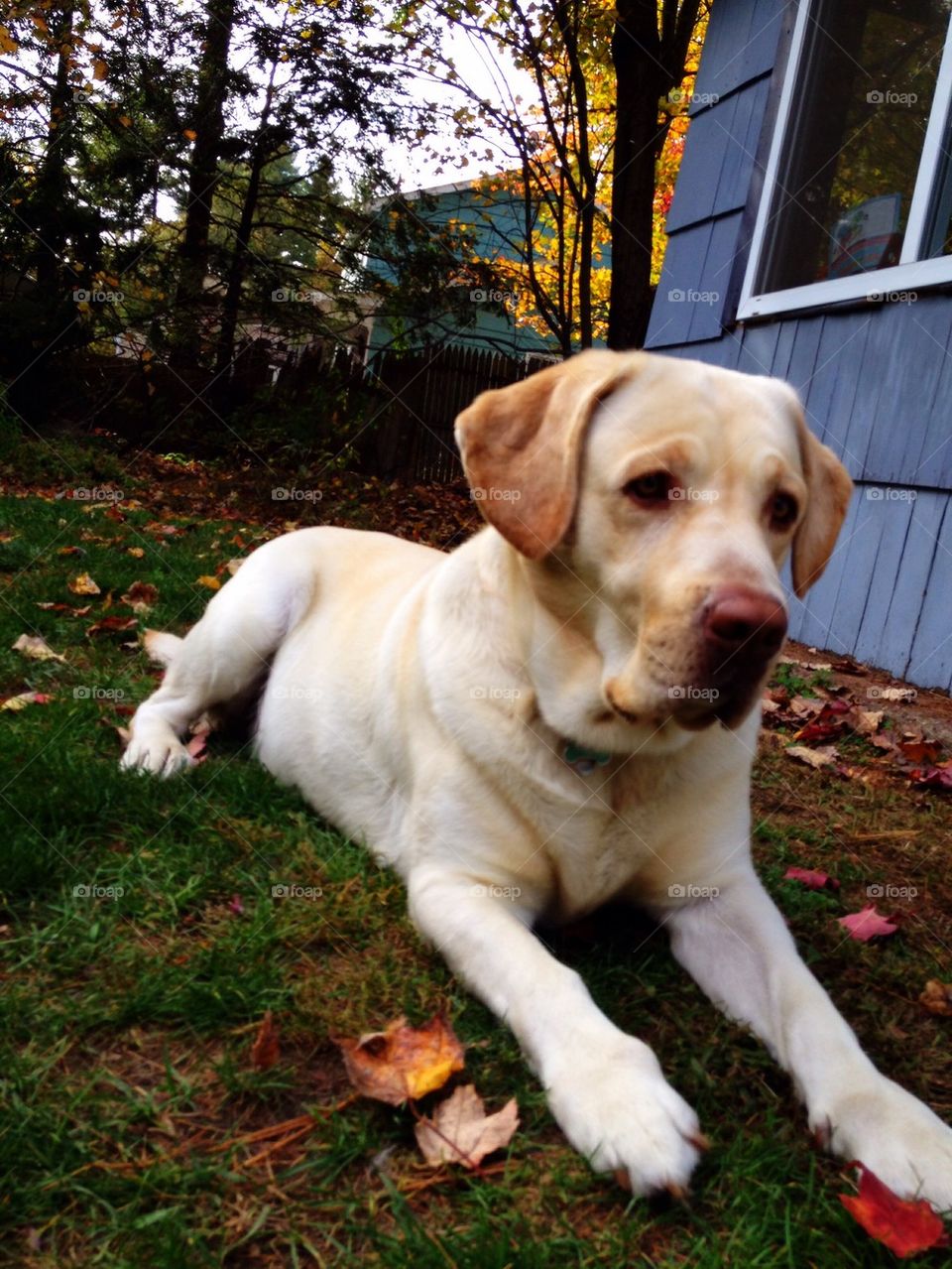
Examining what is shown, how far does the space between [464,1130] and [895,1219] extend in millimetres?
650

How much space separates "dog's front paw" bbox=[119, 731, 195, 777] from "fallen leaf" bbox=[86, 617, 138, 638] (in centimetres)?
145

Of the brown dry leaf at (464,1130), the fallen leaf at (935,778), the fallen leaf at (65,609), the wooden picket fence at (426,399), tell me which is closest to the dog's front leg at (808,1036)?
the brown dry leaf at (464,1130)

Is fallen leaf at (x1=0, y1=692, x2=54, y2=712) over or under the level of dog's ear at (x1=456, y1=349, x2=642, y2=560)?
under

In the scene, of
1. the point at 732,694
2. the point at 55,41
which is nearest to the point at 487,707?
the point at 732,694

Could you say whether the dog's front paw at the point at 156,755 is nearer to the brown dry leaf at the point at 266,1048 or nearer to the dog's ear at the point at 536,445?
the brown dry leaf at the point at 266,1048

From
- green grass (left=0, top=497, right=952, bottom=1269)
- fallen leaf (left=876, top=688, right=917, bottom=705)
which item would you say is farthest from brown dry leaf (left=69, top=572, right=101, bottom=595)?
fallen leaf (left=876, top=688, right=917, bottom=705)

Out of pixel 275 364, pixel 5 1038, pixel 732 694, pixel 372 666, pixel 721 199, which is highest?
pixel 721 199

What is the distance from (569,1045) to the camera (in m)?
1.73

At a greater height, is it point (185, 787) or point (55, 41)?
point (55, 41)

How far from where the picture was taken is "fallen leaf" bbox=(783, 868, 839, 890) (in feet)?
9.18

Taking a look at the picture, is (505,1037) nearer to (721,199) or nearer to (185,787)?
(185,787)

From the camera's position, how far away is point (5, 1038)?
1774 mm

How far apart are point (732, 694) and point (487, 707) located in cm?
60

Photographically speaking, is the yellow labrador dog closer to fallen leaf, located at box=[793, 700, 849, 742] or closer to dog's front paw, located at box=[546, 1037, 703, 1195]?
dog's front paw, located at box=[546, 1037, 703, 1195]
